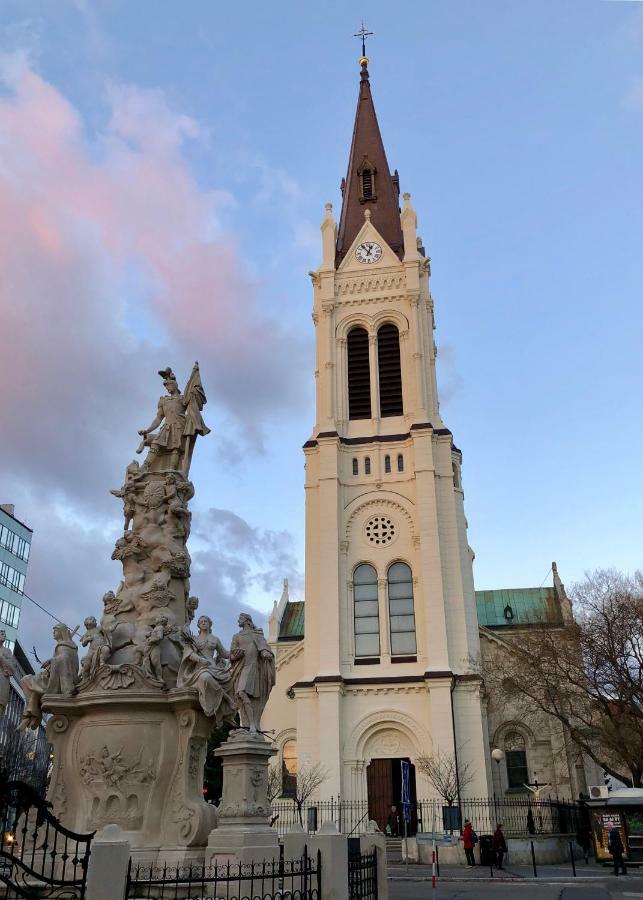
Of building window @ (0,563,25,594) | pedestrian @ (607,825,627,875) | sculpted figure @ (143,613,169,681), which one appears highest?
building window @ (0,563,25,594)

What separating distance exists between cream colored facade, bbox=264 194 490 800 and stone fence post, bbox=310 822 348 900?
Answer: 2960cm

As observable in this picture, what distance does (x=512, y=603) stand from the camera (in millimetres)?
59281

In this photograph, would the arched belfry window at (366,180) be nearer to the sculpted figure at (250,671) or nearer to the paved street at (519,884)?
the paved street at (519,884)

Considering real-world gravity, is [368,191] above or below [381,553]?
above

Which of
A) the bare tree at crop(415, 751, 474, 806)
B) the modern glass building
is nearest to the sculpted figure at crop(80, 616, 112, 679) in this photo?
the bare tree at crop(415, 751, 474, 806)

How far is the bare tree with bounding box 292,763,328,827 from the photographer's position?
122ft

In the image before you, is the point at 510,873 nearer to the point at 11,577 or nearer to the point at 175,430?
the point at 175,430

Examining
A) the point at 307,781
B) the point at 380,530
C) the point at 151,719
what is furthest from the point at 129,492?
the point at 380,530

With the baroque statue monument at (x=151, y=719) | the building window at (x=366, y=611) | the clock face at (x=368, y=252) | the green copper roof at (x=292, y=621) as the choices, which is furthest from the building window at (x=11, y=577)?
the baroque statue monument at (x=151, y=719)

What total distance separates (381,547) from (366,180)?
27026mm

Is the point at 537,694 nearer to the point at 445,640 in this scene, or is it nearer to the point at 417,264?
the point at 445,640

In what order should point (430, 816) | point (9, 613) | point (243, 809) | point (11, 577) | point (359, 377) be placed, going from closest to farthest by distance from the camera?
1. point (243, 809)
2. point (430, 816)
3. point (359, 377)
4. point (9, 613)
5. point (11, 577)

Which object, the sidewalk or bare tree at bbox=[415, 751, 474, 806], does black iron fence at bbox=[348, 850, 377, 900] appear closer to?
the sidewalk

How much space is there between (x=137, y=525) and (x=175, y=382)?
346cm
